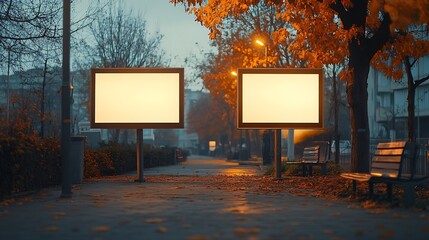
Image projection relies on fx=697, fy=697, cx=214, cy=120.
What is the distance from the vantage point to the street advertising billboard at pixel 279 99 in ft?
69.7

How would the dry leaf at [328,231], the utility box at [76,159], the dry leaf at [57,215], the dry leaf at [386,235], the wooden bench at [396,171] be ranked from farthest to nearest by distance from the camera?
the utility box at [76,159] → the wooden bench at [396,171] → the dry leaf at [57,215] → the dry leaf at [328,231] → the dry leaf at [386,235]

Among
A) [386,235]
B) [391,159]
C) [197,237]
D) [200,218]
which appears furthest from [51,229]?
[391,159]

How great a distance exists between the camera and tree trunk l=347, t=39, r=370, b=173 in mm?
17078

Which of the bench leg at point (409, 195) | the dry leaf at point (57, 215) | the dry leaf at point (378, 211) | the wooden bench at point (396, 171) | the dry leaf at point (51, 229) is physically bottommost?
the dry leaf at point (51, 229)

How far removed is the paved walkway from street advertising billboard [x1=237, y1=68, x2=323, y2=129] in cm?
637

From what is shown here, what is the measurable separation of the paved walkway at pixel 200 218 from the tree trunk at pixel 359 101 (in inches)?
112

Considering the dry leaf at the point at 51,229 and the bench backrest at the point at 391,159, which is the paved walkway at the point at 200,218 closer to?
the dry leaf at the point at 51,229

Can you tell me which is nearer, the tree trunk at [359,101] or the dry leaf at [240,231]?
the dry leaf at [240,231]

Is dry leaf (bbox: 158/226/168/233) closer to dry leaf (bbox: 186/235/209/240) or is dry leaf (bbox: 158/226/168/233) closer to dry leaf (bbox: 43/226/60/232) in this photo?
dry leaf (bbox: 186/235/209/240)

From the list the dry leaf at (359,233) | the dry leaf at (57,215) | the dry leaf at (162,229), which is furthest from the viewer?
the dry leaf at (57,215)

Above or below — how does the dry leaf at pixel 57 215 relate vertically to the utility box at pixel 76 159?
below

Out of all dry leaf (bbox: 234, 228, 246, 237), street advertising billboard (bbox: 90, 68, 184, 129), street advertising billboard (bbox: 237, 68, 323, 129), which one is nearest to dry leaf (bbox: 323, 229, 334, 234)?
dry leaf (bbox: 234, 228, 246, 237)

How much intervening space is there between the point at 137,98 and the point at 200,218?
1080 centimetres

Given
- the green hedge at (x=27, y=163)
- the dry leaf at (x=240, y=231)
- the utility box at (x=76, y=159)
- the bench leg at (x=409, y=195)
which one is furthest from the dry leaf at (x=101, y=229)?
the utility box at (x=76, y=159)
